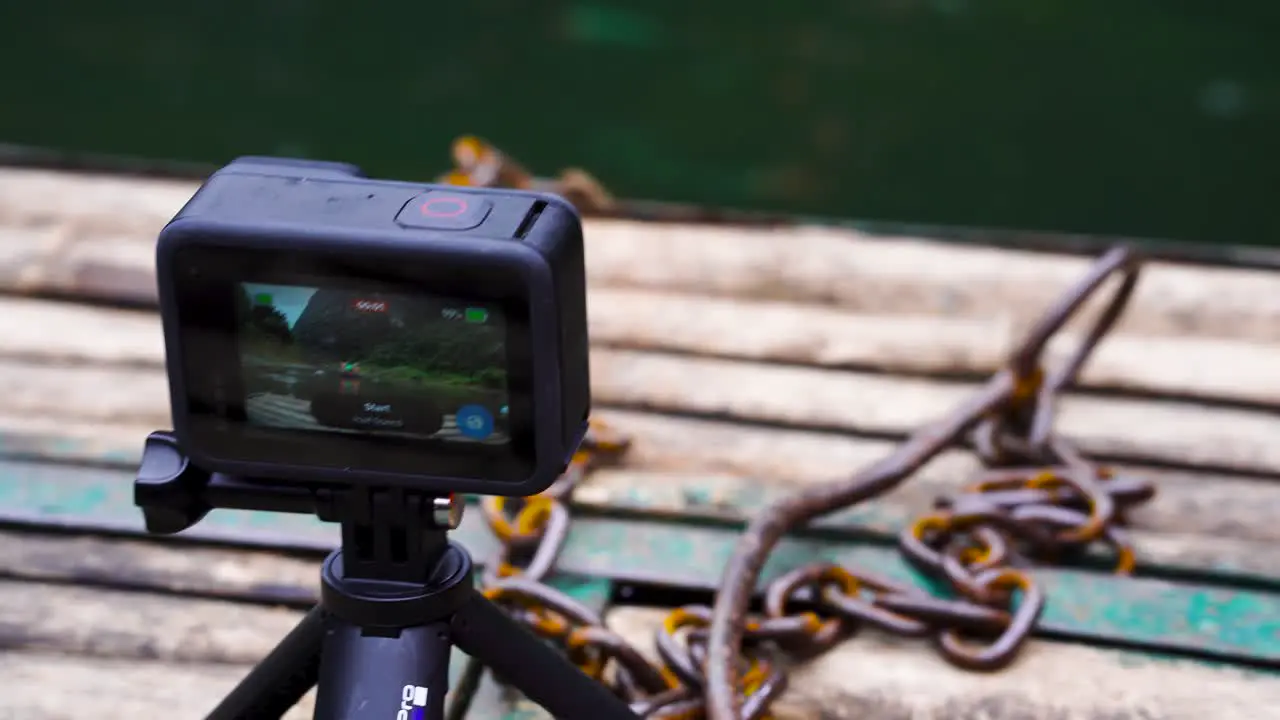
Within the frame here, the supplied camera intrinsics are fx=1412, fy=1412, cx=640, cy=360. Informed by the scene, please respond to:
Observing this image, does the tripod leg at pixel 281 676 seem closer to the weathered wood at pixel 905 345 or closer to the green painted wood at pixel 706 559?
the green painted wood at pixel 706 559

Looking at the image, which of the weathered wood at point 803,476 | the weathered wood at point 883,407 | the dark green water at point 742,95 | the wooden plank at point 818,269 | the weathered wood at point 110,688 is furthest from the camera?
the dark green water at point 742,95

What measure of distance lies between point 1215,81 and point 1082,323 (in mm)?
Answer: 6574

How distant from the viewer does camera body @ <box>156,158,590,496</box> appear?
1.06 metres

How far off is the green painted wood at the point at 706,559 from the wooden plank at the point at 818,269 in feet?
2.14

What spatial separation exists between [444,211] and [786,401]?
117 centimetres

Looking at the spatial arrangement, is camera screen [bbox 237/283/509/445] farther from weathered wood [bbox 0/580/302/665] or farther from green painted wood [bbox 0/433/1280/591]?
green painted wood [bbox 0/433/1280/591]

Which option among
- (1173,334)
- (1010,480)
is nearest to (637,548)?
(1010,480)

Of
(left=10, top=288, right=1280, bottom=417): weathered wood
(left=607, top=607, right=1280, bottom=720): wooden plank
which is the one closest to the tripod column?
(left=607, top=607, right=1280, bottom=720): wooden plank

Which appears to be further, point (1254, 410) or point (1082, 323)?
point (1082, 323)

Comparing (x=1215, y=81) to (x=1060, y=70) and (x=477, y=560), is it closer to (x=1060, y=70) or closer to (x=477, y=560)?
(x=1060, y=70)

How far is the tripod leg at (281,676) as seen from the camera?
4.07 feet

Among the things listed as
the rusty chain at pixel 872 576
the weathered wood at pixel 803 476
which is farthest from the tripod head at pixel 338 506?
the weathered wood at pixel 803 476

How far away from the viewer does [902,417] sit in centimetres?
215

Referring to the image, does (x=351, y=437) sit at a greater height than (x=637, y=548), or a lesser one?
greater
